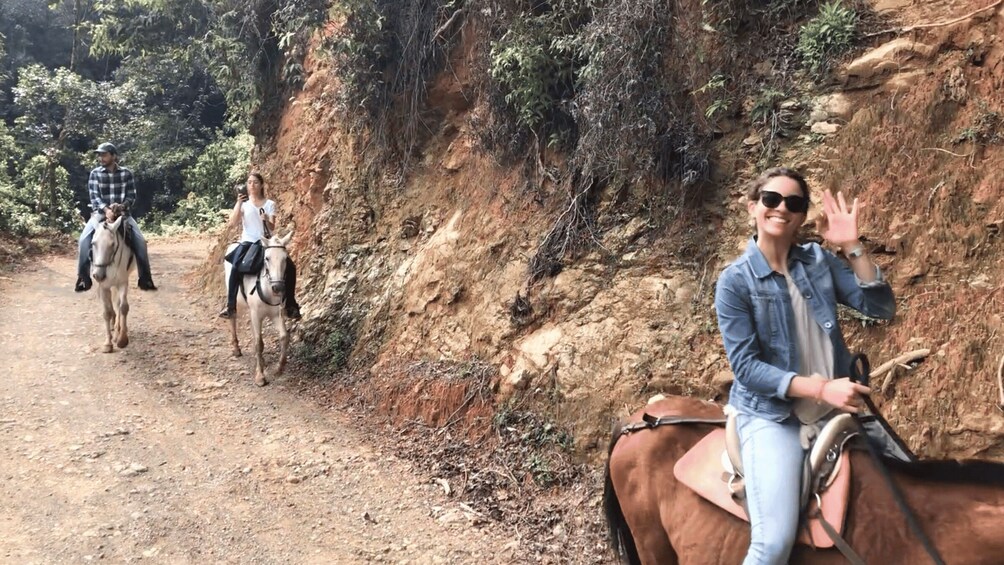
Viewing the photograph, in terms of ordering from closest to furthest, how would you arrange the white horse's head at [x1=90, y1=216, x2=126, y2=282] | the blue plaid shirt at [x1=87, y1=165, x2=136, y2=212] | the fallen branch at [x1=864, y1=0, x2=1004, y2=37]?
the fallen branch at [x1=864, y1=0, x2=1004, y2=37]
the white horse's head at [x1=90, y1=216, x2=126, y2=282]
the blue plaid shirt at [x1=87, y1=165, x2=136, y2=212]

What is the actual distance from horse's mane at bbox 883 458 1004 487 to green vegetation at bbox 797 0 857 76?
3.61m

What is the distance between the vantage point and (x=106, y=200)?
9.89 meters

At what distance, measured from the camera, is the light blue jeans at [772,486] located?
2.67 metres

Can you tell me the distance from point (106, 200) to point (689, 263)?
347 inches

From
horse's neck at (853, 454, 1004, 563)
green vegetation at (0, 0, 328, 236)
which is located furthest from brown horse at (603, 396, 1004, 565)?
green vegetation at (0, 0, 328, 236)

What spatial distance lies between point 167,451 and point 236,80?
8.96 m

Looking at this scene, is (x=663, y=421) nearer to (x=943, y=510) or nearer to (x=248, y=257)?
(x=943, y=510)

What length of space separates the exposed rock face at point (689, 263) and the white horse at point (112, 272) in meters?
2.89

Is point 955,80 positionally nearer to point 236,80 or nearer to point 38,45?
point 236,80

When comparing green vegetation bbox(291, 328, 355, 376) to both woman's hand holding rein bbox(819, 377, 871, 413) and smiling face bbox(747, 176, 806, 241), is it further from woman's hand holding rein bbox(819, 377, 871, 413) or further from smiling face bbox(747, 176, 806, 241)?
woman's hand holding rein bbox(819, 377, 871, 413)

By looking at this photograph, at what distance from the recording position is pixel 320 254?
10.5m

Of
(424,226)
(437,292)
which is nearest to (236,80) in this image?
(424,226)

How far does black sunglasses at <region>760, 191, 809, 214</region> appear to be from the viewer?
270 cm

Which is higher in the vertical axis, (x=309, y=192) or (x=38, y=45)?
(x=38, y=45)
